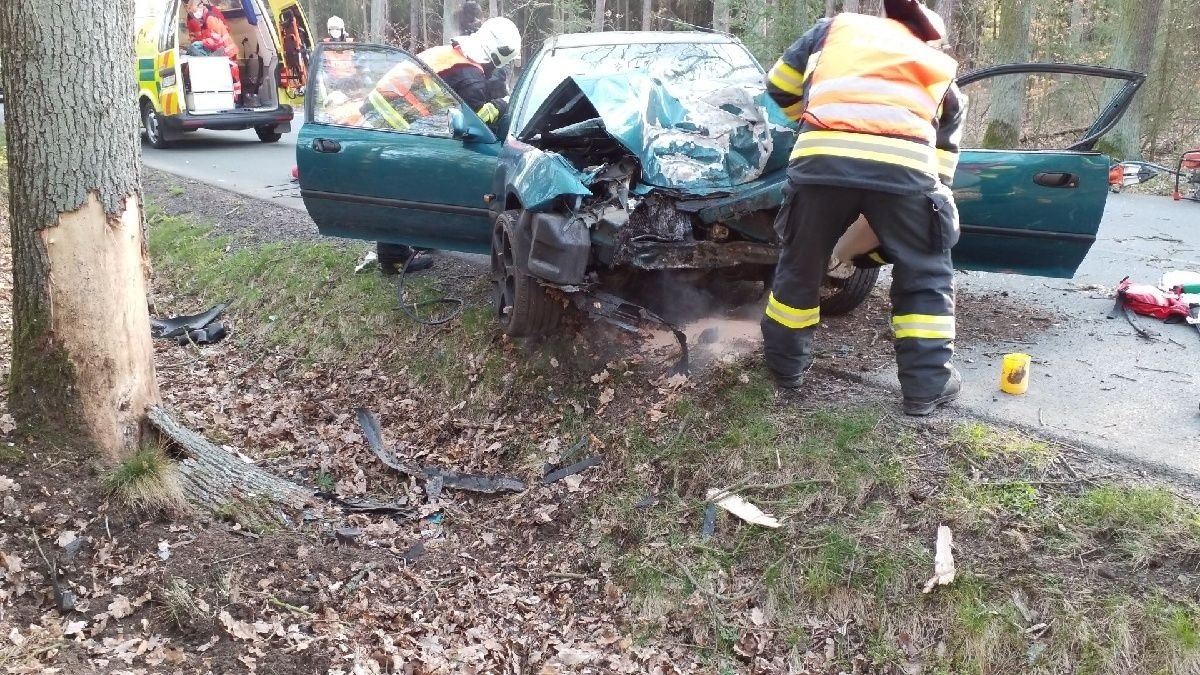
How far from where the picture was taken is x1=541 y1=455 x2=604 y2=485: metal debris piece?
457 centimetres

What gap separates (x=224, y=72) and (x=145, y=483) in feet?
36.1

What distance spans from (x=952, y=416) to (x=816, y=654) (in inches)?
52.0

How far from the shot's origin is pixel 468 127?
570 centimetres

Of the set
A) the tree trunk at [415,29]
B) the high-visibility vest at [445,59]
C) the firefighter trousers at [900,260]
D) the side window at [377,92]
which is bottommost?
the firefighter trousers at [900,260]

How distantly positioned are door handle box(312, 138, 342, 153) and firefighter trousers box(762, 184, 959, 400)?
3343 millimetres

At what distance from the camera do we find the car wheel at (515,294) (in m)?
4.91

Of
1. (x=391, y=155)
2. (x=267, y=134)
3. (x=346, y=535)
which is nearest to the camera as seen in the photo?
(x=346, y=535)

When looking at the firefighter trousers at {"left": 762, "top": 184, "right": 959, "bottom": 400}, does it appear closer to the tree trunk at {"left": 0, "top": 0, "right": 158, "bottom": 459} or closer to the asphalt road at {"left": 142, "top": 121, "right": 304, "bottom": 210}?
the tree trunk at {"left": 0, "top": 0, "right": 158, "bottom": 459}

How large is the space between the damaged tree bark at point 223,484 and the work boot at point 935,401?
280 centimetres

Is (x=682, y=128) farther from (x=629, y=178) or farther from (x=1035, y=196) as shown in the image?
(x=1035, y=196)

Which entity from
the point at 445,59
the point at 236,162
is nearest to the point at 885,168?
the point at 445,59

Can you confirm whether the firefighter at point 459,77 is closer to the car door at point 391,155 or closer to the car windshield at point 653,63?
the car door at point 391,155

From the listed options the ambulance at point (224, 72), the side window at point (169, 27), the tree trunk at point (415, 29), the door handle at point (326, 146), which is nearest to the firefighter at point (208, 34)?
the ambulance at point (224, 72)

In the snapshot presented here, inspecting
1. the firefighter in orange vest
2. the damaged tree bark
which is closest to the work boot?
the firefighter in orange vest
